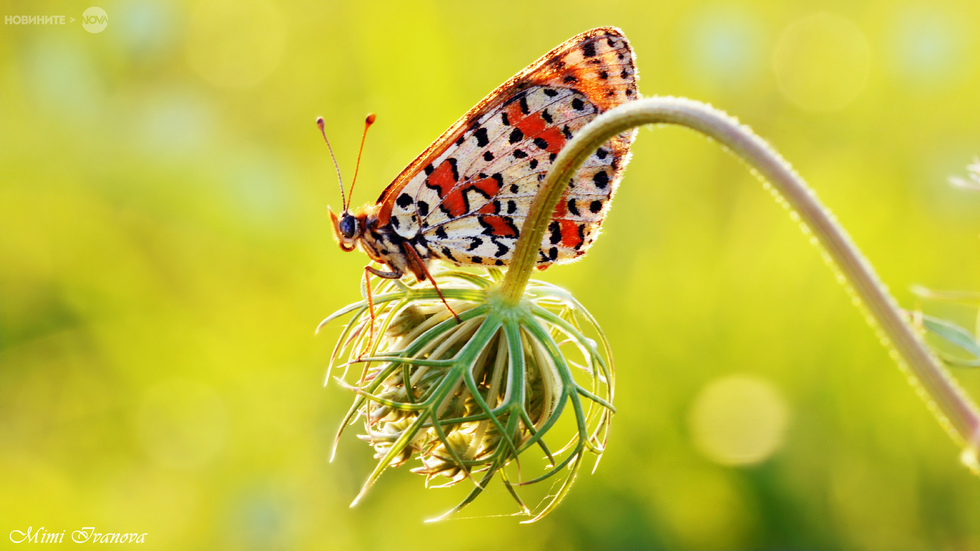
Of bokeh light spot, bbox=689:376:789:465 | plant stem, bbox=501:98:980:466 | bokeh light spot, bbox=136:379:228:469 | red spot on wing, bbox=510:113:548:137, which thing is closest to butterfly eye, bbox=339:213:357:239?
red spot on wing, bbox=510:113:548:137

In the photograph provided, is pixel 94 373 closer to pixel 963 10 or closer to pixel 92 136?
pixel 92 136

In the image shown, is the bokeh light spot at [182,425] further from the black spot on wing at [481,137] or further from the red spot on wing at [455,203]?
the black spot on wing at [481,137]

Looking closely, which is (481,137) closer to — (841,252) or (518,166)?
(518,166)

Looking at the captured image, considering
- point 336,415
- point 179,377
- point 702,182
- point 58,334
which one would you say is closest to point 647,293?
point 702,182

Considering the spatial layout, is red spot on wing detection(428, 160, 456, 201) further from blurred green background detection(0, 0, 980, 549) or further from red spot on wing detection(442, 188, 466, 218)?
blurred green background detection(0, 0, 980, 549)

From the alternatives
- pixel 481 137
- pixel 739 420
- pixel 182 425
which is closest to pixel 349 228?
pixel 481 137

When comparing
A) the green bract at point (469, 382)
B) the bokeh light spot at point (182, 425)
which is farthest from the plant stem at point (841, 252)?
the bokeh light spot at point (182, 425)
